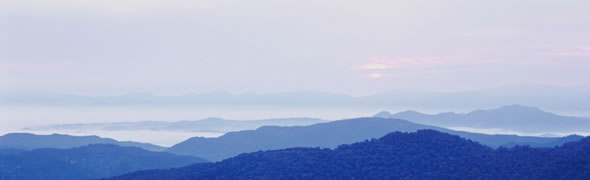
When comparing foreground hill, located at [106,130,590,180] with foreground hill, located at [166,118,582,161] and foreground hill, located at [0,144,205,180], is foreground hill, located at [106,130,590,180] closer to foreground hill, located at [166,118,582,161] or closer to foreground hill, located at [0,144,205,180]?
foreground hill, located at [0,144,205,180]

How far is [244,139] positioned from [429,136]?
1951 inches

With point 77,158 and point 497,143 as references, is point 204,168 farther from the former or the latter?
point 497,143

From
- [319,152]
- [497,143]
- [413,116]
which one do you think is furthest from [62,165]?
[413,116]

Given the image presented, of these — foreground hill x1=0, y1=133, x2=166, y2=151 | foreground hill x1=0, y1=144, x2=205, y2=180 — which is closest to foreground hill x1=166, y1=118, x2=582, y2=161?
foreground hill x1=0, y1=133, x2=166, y2=151

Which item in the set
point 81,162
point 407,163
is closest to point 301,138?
point 81,162

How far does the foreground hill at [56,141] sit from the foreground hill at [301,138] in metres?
5.12

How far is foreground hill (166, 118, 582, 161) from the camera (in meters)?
88.4

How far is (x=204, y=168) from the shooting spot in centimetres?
4678

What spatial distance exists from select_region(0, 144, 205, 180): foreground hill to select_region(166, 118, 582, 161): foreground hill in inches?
515

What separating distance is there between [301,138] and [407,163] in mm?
49474

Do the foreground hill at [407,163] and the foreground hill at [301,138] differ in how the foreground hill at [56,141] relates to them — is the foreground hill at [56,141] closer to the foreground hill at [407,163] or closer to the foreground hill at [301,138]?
the foreground hill at [301,138]

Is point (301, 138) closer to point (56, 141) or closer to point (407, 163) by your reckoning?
point (56, 141)

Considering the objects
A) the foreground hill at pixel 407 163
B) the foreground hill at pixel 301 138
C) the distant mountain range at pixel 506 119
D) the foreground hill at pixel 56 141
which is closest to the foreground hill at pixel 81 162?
the foreground hill at pixel 301 138

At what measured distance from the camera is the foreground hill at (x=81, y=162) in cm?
6425
